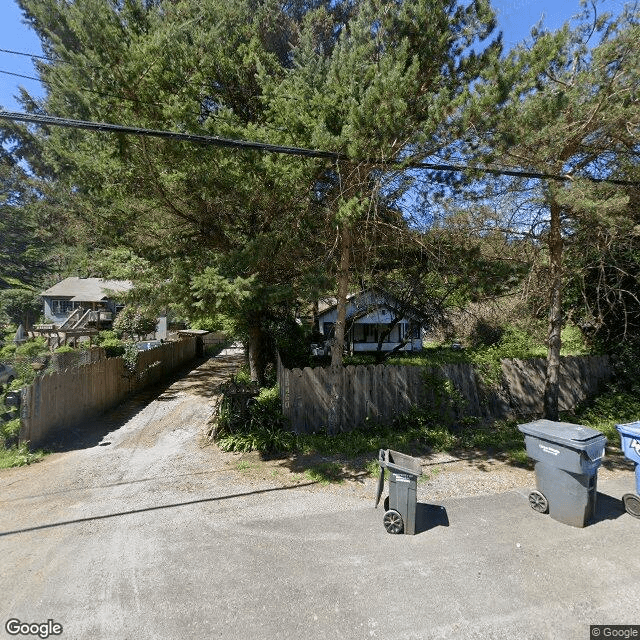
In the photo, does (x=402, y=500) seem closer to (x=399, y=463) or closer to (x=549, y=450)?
(x=399, y=463)

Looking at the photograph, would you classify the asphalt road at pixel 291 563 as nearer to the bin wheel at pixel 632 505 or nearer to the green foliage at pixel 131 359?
the bin wheel at pixel 632 505

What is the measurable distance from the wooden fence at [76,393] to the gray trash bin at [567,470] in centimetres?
886

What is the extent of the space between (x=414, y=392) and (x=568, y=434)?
4156 mm

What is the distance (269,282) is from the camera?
30.8ft

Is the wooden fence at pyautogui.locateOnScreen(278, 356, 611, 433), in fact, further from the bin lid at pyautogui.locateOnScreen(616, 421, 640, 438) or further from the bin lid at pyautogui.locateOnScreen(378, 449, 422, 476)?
the bin lid at pyautogui.locateOnScreen(616, 421, 640, 438)

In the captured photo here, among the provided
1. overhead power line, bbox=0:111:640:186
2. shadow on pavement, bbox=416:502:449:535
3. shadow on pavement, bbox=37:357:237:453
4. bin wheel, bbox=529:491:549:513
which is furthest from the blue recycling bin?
shadow on pavement, bbox=37:357:237:453

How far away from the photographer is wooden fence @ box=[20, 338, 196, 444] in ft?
23.8

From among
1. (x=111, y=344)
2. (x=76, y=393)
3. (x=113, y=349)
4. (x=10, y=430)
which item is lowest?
(x=10, y=430)

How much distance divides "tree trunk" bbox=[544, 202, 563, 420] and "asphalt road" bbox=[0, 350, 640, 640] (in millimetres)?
2793

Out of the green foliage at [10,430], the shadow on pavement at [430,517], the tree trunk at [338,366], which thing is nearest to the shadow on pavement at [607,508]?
the shadow on pavement at [430,517]

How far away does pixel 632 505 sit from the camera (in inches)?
195

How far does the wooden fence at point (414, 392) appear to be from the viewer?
27.1ft

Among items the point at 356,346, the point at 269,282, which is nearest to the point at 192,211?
the point at 269,282

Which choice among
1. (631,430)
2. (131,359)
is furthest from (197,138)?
(131,359)
